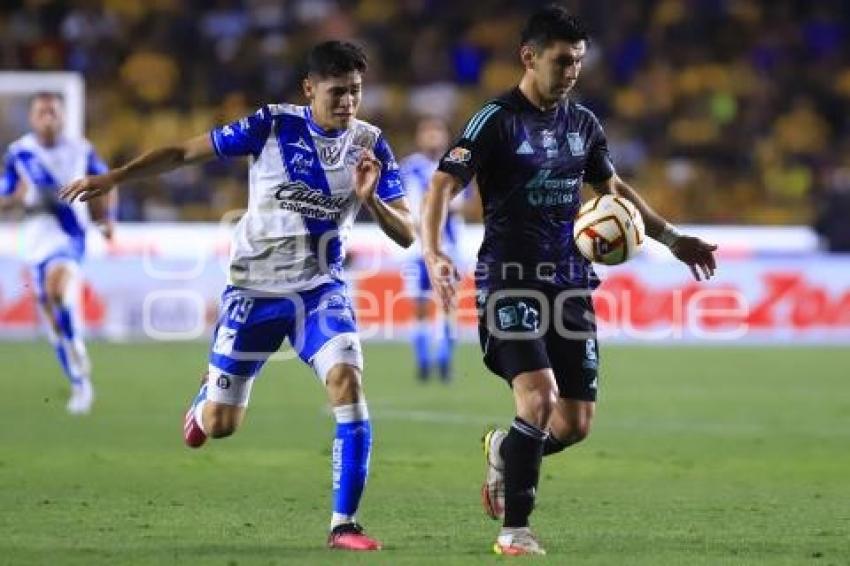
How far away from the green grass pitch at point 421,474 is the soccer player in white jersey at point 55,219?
56 cm

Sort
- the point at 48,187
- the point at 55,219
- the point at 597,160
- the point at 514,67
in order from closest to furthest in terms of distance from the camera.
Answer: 1. the point at 597,160
2. the point at 55,219
3. the point at 48,187
4. the point at 514,67

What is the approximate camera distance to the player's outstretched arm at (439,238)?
765 centimetres

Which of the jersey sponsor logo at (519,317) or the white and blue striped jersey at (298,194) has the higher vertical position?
the white and blue striped jersey at (298,194)

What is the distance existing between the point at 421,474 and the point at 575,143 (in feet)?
11.6

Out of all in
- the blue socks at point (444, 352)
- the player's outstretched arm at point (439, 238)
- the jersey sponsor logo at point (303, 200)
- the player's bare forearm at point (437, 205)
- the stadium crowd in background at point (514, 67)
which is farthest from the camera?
the stadium crowd in background at point (514, 67)

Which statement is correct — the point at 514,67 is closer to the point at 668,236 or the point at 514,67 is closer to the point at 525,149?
the point at 668,236

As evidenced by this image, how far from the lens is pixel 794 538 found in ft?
28.5

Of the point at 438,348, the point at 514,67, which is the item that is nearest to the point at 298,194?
the point at 438,348

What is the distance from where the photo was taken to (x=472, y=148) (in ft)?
26.9

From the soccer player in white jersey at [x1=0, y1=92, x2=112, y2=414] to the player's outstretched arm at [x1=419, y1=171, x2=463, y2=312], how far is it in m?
7.26

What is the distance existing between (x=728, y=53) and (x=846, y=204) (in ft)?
18.5

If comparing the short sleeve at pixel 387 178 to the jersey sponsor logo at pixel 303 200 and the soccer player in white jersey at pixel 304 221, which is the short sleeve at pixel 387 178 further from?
the jersey sponsor logo at pixel 303 200

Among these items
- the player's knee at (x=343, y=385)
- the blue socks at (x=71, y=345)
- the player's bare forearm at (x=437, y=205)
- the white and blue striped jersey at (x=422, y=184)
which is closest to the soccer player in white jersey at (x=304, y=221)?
the player's knee at (x=343, y=385)

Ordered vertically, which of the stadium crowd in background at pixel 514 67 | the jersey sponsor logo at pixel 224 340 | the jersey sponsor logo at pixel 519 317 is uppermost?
the stadium crowd in background at pixel 514 67
